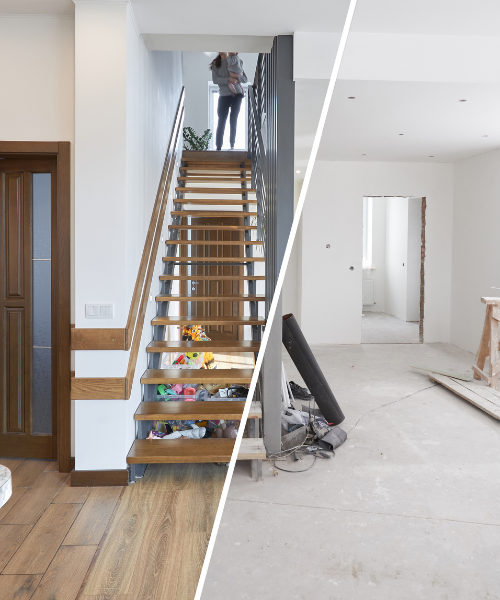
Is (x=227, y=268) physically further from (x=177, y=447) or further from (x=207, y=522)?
(x=207, y=522)

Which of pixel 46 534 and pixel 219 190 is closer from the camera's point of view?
pixel 46 534

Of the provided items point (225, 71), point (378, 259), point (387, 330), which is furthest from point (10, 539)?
point (378, 259)

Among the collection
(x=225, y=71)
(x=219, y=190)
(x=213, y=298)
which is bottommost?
(x=213, y=298)

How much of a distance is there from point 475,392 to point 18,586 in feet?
6.51

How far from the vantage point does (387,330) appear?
188 inches

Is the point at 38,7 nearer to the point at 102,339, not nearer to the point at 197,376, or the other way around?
the point at 102,339

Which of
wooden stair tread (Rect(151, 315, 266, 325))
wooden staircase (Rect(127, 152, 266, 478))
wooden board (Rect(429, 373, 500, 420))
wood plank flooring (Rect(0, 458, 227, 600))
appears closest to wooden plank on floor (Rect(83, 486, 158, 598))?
wood plank flooring (Rect(0, 458, 227, 600))

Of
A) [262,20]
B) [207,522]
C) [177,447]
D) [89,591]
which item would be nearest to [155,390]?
[177,447]

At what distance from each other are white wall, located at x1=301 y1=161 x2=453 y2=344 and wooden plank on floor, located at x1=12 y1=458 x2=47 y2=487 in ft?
7.83

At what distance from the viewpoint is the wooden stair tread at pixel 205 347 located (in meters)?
1.96

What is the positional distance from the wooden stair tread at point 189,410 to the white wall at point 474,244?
188cm

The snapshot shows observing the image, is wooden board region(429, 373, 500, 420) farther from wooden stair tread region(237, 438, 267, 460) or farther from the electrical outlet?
the electrical outlet

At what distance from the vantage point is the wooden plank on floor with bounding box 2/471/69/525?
149 centimetres

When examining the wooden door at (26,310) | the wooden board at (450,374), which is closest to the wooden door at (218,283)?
the wooden board at (450,374)
